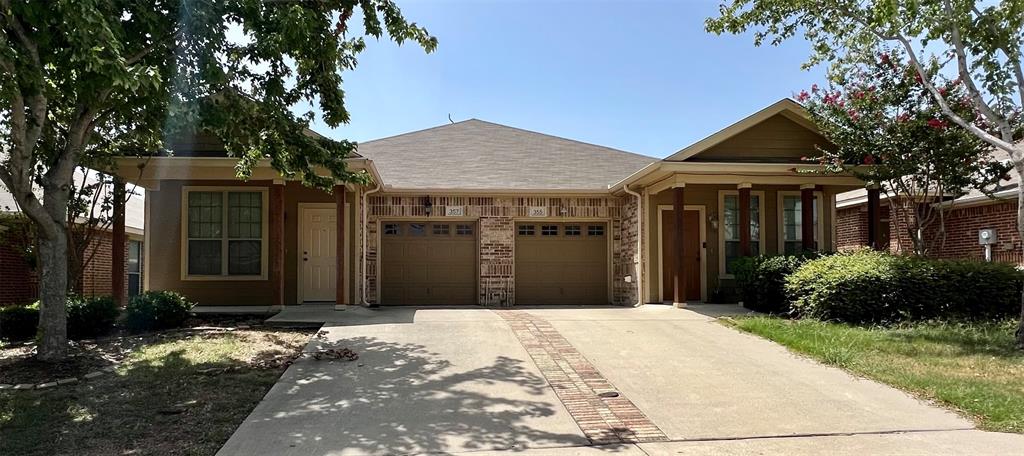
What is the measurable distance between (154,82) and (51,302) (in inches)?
126

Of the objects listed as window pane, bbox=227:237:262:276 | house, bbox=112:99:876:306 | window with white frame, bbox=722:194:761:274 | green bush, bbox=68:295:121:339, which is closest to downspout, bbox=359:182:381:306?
house, bbox=112:99:876:306

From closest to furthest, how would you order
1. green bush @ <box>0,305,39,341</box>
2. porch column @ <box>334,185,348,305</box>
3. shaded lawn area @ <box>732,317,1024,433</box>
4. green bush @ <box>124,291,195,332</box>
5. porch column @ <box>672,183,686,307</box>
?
1. shaded lawn area @ <box>732,317,1024,433</box>
2. green bush @ <box>0,305,39,341</box>
3. green bush @ <box>124,291,195,332</box>
4. porch column @ <box>334,185,348,305</box>
5. porch column @ <box>672,183,686,307</box>

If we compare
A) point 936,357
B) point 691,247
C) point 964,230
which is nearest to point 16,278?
point 691,247

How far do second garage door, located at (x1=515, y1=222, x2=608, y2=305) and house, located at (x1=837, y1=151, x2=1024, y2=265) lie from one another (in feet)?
18.4

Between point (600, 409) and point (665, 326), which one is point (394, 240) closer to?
point (665, 326)

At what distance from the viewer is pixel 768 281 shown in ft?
34.7

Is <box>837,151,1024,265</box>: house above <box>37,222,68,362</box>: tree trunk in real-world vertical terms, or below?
above

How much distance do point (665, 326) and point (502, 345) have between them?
283 cm

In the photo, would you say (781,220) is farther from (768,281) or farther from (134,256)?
(134,256)

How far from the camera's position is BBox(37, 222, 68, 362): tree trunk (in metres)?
6.93

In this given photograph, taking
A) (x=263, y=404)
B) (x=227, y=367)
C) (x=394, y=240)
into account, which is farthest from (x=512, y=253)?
(x=263, y=404)

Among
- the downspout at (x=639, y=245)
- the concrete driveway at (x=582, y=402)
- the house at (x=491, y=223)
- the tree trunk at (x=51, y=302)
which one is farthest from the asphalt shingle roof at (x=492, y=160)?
the tree trunk at (x=51, y=302)

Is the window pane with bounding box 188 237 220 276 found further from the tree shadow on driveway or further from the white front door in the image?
the tree shadow on driveway

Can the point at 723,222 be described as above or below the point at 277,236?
above
